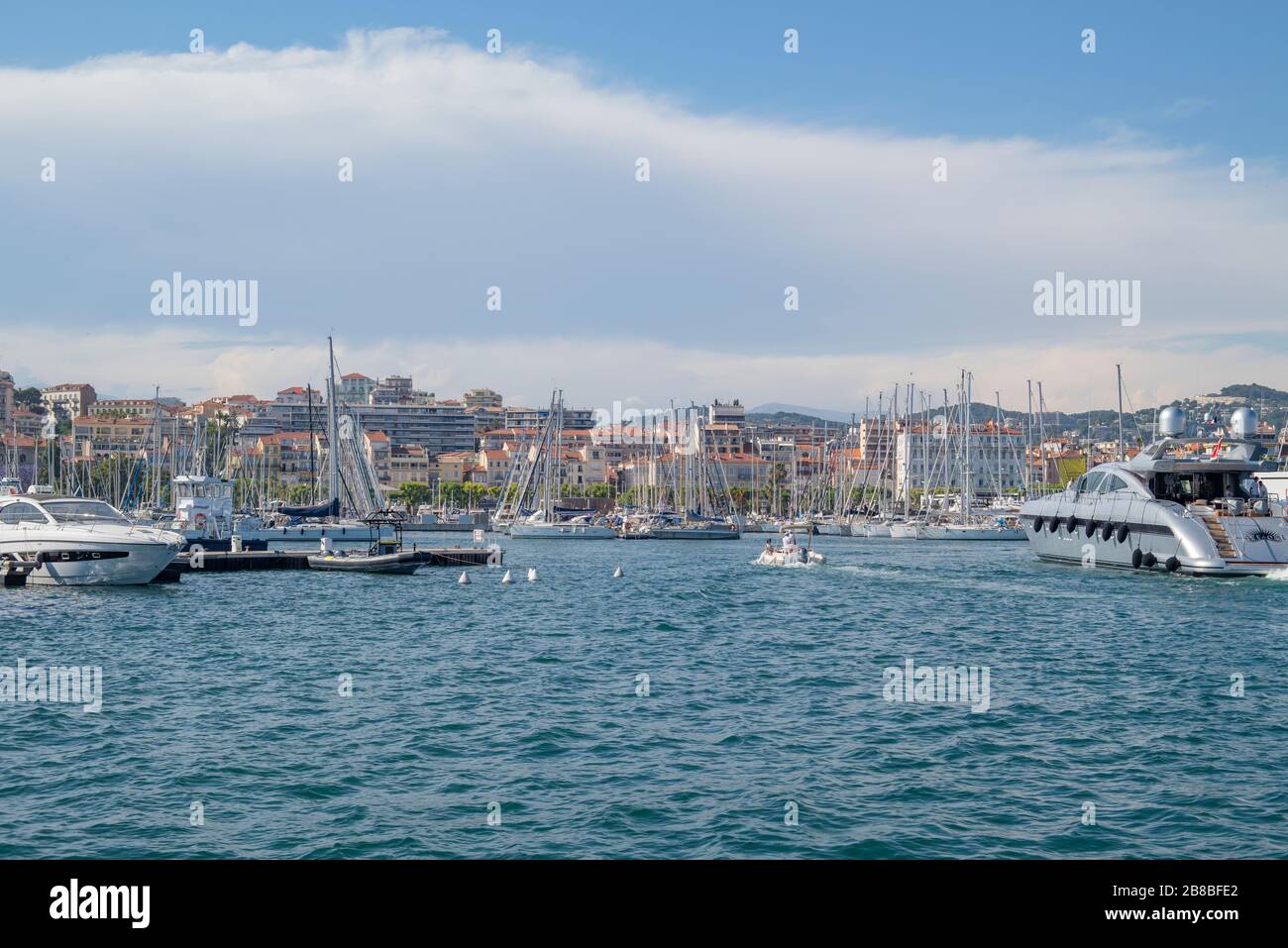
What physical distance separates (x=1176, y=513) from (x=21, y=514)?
4754 centimetres

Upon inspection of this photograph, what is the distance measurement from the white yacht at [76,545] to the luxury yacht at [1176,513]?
41290 mm

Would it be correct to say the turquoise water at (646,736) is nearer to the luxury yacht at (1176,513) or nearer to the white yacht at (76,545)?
the white yacht at (76,545)

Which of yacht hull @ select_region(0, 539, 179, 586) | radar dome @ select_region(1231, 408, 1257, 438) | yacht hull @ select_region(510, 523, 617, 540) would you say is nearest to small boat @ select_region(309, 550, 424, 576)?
yacht hull @ select_region(0, 539, 179, 586)

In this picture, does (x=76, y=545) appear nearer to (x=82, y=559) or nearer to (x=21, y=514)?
(x=82, y=559)

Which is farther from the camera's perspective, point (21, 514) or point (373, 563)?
point (373, 563)

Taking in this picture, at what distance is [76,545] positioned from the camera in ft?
149

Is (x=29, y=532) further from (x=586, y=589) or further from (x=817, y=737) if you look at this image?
(x=817, y=737)

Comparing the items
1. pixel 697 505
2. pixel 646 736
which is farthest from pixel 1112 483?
pixel 697 505

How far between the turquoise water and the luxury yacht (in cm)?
1014

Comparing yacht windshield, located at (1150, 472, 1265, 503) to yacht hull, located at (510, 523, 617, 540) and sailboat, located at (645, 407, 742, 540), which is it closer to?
sailboat, located at (645, 407, 742, 540)

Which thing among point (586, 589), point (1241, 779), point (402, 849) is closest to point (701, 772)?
point (402, 849)

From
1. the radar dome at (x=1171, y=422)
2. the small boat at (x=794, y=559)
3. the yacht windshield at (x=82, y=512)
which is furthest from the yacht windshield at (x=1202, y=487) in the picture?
the yacht windshield at (x=82, y=512)

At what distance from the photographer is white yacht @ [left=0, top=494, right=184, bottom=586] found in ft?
149
